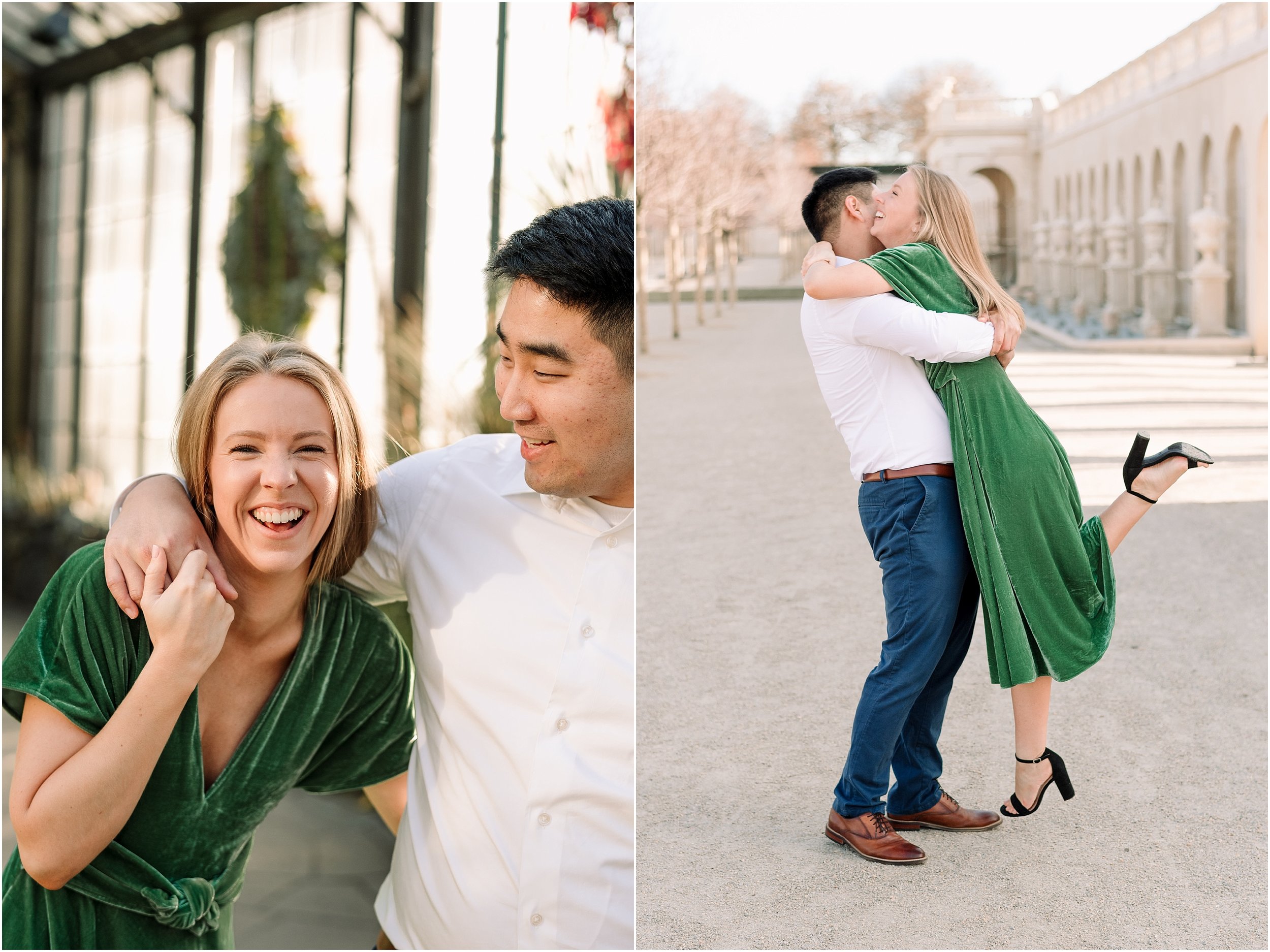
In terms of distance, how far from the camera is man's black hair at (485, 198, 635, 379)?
61.4 inches

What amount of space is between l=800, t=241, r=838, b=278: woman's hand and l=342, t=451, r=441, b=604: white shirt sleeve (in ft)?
2.50

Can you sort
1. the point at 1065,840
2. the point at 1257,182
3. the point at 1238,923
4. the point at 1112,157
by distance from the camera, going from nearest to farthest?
1. the point at 1238,923
2. the point at 1065,840
3. the point at 1257,182
4. the point at 1112,157

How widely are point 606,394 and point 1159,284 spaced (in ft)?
41.5

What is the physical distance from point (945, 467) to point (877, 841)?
2.47 feet

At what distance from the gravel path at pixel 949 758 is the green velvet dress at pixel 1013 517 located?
47 cm

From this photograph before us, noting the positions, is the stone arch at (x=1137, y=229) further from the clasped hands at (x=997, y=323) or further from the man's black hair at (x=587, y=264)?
the man's black hair at (x=587, y=264)

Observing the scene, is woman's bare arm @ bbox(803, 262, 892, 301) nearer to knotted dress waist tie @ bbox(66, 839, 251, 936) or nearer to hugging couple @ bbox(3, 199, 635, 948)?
hugging couple @ bbox(3, 199, 635, 948)

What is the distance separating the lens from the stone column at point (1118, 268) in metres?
12.9

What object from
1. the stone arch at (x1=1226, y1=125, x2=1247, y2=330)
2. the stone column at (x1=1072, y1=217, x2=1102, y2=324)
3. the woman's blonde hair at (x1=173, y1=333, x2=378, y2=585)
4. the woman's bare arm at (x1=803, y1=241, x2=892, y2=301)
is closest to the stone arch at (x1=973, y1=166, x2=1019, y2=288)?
the stone column at (x1=1072, y1=217, x2=1102, y2=324)

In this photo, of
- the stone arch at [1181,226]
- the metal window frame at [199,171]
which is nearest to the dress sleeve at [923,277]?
the metal window frame at [199,171]

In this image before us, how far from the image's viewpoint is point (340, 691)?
5.87 ft

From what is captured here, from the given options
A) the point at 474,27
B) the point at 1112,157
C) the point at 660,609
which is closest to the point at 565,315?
the point at 660,609

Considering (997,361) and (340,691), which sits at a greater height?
(997,361)

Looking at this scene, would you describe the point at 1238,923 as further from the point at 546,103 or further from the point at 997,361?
the point at 546,103
